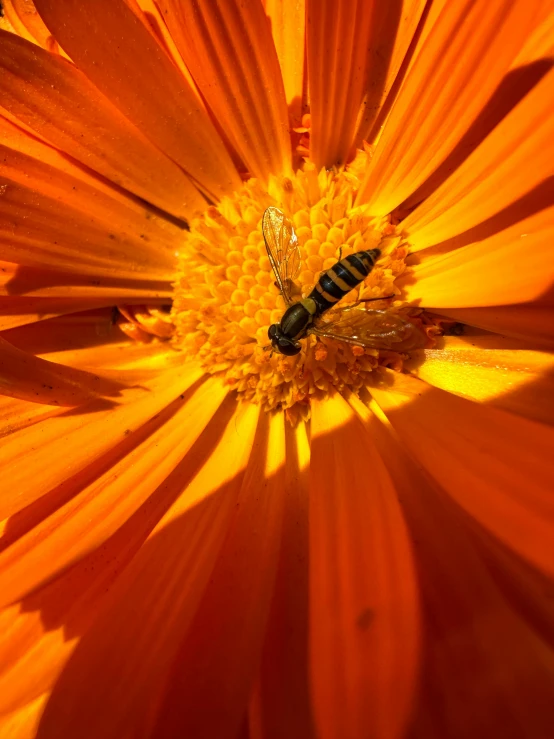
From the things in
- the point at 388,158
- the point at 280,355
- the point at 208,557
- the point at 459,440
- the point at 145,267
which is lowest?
the point at 459,440

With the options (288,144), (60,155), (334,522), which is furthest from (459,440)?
(60,155)

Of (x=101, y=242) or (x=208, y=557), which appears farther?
(x=101, y=242)

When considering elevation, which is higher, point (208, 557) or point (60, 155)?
point (60, 155)

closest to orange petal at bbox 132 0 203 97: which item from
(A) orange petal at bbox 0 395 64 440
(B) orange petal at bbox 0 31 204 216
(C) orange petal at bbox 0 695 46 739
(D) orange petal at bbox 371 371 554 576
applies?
(B) orange petal at bbox 0 31 204 216

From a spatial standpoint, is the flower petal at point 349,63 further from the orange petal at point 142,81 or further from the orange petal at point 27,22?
the orange petal at point 27,22

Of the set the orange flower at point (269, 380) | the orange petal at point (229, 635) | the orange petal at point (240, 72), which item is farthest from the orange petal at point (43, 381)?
the orange petal at point (240, 72)

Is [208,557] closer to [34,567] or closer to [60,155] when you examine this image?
[34,567]

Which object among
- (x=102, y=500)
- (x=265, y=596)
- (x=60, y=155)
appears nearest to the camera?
(x=265, y=596)
